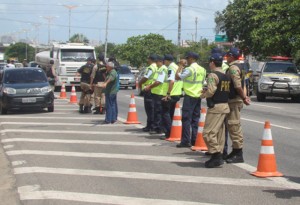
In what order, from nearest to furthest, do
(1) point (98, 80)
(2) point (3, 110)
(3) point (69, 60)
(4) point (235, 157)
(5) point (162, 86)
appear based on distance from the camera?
(4) point (235, 157) → (5) point (162, 86) → (1) point (98, 80) → (2) point (3, 110) → (3) point (69, 60)

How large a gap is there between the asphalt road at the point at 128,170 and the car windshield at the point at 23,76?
469cm

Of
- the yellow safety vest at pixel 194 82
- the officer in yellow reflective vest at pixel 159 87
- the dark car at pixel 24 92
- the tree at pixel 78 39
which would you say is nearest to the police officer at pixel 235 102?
the yellow safety vest at pixel 194 82

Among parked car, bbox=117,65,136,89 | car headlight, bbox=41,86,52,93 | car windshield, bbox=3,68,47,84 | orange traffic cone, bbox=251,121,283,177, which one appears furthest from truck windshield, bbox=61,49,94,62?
orange traffic cone, bbox=251,121,283,177

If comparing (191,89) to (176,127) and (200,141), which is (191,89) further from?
(176,127)

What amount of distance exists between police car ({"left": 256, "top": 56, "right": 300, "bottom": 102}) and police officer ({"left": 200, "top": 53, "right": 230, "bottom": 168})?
17.7 m

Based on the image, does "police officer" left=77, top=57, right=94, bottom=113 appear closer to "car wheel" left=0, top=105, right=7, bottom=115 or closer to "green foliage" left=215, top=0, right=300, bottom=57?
"car wheel" left=0, top=105, right=7, bottom=115

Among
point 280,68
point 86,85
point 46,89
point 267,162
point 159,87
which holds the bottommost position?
point 267,162

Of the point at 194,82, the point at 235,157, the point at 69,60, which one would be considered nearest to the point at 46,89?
the point at 194,82

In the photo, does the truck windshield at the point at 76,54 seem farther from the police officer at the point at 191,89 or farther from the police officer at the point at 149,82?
the police officer at the point at 191,89

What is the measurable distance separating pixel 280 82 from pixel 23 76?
12778 millimetres

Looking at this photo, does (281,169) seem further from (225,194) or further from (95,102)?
(95,102)

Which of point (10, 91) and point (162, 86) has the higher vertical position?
point (162, 86)

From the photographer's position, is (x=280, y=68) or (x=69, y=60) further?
(x=69, y=60)

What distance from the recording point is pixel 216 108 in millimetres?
8555
